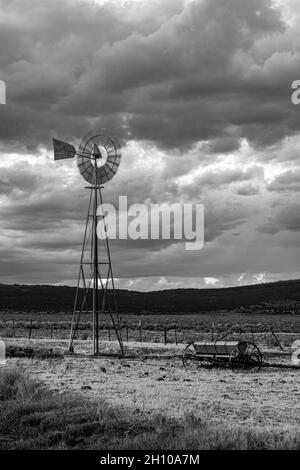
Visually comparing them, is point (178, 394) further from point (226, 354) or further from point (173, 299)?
point (173, 299)

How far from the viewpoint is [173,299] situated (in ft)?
616

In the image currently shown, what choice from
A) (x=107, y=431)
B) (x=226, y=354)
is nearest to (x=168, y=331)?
(x=226, y=354)

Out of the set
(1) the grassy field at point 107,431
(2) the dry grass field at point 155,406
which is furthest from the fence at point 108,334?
(1) the grassy field at point 107,431

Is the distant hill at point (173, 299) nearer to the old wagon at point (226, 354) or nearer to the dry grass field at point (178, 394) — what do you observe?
the dry grass field at point (178, 394)

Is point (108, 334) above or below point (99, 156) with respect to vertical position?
below

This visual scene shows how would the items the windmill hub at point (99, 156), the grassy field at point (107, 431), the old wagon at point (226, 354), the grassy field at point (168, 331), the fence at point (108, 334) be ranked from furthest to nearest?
1. the grassy field at point (168, 331)
2. the fence at point (108, 334)
3. the windmill hub at point (99, 156)
4. the old wagon at point (226, 354)
5. the grassy field at point (107, 431)

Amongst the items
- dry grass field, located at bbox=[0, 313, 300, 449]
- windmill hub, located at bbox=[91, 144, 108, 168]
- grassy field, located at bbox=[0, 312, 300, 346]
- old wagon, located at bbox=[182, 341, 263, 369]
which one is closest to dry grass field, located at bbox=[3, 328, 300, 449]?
dry grass field, located at bbox=[0, 313, 300, 449]

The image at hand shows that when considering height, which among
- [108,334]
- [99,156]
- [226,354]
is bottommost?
[108,334]

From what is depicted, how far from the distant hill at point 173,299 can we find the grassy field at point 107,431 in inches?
5036

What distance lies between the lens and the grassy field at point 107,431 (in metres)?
10.9

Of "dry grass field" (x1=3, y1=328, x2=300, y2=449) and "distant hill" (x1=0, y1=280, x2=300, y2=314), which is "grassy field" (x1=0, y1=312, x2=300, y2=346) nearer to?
"dry grass field" (x1=3, y1=328, x2=300, y2=449)

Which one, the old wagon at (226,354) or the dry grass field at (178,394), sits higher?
the old wagon at (226,354)

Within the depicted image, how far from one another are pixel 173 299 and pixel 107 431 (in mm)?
176299

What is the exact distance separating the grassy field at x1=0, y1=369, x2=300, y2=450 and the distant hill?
127918 millimetres
